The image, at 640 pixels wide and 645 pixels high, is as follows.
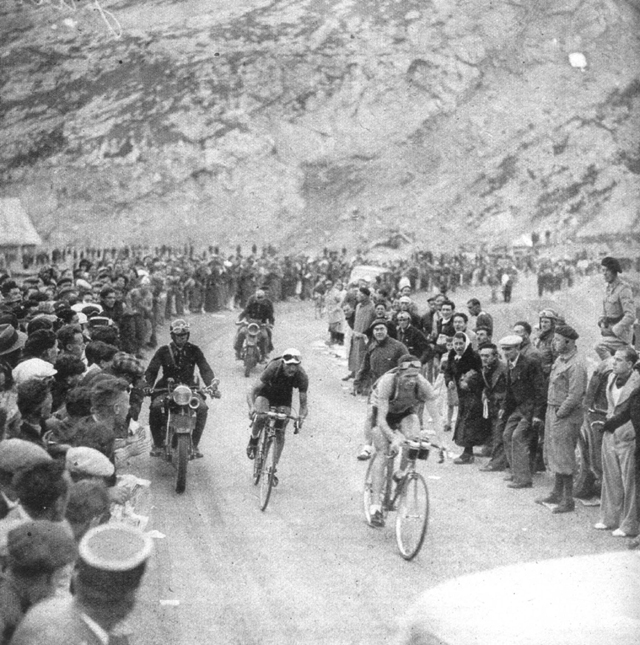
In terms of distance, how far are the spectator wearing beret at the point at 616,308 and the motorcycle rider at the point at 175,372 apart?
497 centimetres

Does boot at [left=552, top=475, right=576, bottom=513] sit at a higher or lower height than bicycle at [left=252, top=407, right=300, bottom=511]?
lower

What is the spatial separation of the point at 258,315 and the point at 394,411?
10410 millimetres

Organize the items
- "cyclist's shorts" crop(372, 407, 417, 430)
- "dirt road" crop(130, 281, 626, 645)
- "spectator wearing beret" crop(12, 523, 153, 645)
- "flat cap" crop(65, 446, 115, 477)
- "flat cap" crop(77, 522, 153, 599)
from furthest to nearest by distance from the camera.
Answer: "cyclist's shorts" crop(372, 407, 417, 430) < "dirt road" crop(130, 281, 626, 645) < "flat cap" crop(65, 446, 115, 477) < "flat cap" crop(77, 522, 153, 599) < "spectator wearing beret" crop(12, 523, 153, 645)

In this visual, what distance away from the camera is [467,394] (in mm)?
12180

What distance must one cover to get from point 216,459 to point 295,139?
53.6 metres

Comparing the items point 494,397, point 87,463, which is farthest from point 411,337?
point 87,463

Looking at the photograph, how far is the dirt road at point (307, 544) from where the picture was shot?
22.1 feet

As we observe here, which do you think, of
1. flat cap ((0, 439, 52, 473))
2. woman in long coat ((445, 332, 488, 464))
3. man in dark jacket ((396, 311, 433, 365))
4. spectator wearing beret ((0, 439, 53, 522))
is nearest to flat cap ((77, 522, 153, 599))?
spectator wearing beret ((0, 439, 53, 522))

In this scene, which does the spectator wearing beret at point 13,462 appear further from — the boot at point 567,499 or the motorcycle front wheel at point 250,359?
the motorcycle front wheel at point 250,359

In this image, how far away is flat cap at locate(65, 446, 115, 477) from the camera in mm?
5949

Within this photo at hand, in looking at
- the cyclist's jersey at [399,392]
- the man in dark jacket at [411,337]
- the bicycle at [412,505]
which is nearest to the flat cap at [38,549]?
the bicycle at [412,505]

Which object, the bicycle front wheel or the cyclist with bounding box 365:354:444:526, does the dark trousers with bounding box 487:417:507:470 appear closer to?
the cyclist with bounding box 365:354:444:526

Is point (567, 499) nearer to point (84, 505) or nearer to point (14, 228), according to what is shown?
point (84, 505)

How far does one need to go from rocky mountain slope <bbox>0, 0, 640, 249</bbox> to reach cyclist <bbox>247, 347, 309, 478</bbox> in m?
49.3
